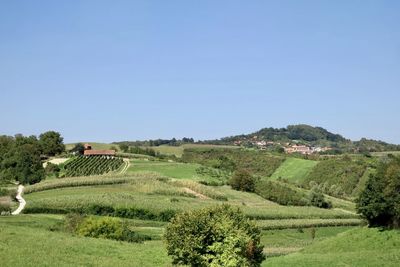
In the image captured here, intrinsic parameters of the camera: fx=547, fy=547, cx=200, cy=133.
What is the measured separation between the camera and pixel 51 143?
168 m

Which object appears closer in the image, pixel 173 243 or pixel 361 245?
pixel 173 243

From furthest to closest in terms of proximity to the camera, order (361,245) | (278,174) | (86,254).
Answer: (278,174)
(361,245)
(86,254)

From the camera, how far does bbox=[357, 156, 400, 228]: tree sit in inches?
2408

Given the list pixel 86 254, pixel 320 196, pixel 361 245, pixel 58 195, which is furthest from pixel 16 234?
pixel 320 196

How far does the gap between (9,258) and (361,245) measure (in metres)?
39.0

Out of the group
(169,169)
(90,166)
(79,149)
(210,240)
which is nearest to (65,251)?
(210,240)

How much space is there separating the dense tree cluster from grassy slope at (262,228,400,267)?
7866 cm

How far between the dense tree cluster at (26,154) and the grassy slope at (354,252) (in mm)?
78657

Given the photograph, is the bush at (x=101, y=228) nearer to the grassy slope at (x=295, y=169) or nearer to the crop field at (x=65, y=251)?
the crop field at (x=65, y=251)

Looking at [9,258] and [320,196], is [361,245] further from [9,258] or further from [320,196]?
[320,196]

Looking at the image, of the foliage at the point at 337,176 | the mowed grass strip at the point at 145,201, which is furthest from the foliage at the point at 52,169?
the foliage at the point at 337,176

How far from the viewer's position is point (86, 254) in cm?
4175

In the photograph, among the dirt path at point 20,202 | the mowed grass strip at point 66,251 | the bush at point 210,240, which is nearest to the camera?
the mowed grass strip at point 66,251

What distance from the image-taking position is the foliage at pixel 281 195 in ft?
384
